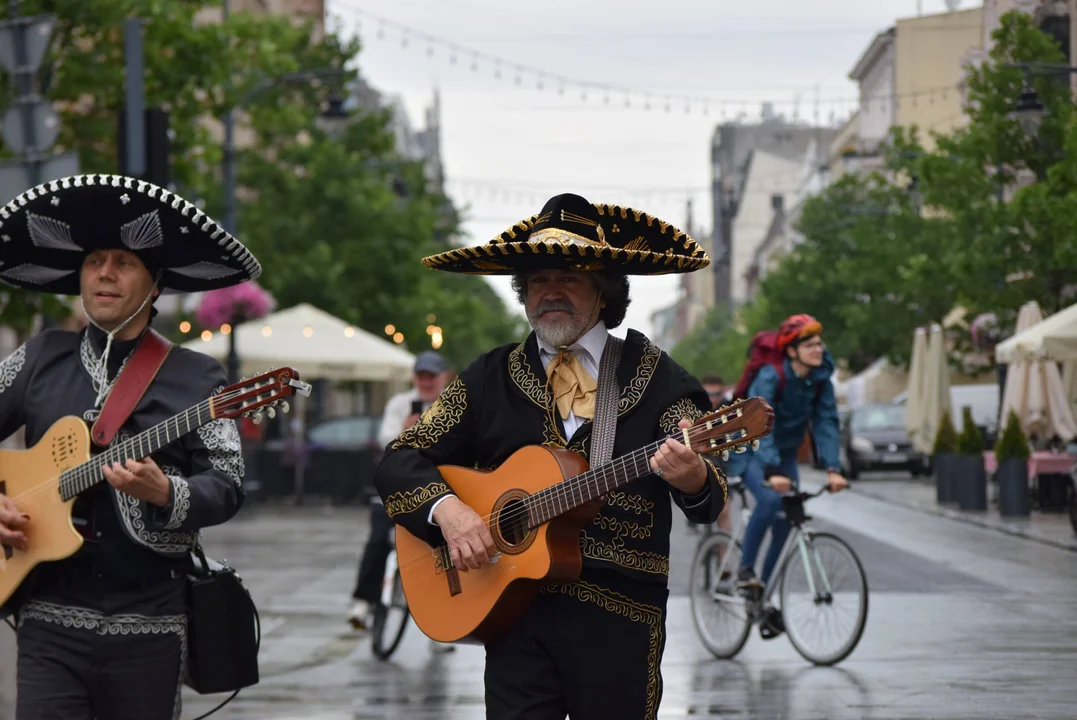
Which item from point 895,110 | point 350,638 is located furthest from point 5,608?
point 895,110

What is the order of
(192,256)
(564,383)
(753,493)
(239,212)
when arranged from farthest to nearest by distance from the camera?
(239,212), (753,493), (192,256), (564,383)

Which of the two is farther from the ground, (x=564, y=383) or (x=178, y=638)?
(x=564, y=383)

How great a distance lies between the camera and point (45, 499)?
5078mm

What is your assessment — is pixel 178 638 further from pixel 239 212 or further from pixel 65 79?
pixel 239 212

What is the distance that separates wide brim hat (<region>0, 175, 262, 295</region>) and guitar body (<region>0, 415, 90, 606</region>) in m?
0.52

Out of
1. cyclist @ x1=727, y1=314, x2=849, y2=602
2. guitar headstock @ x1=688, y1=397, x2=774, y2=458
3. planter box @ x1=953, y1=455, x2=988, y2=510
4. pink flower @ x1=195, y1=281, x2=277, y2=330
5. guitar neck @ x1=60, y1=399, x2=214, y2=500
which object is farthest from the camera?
pink flower @ x1=195, y1=281, x2=277, y2=330

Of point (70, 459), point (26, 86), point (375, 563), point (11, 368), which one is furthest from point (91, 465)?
point (26, 86)

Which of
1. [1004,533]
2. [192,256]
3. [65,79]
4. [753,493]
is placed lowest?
[1004,533]

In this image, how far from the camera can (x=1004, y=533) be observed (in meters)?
22.2

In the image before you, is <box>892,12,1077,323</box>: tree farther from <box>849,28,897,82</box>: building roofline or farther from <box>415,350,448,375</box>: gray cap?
<box>849,28,897,82</box>: building roofline

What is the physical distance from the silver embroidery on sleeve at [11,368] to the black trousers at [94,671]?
695 mm

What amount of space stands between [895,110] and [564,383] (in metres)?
71.0

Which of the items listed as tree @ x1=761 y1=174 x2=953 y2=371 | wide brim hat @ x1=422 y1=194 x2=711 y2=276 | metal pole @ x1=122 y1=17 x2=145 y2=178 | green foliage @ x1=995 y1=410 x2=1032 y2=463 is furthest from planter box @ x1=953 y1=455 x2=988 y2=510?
wide brim hat @ x1=422 y1=194 x2=711 y2=276

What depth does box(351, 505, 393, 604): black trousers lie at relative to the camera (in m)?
11.8
